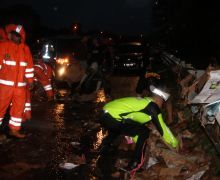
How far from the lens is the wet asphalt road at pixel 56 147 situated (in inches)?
229

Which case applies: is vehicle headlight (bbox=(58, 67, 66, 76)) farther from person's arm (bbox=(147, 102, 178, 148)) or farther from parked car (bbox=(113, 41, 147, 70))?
person's arm (bbox=(147, 102, 178, 148))

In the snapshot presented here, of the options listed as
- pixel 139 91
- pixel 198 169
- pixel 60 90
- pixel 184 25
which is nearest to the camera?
pixel 198 169

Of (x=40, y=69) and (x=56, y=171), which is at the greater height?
(x=40, y=69)

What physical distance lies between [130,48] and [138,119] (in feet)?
48.2

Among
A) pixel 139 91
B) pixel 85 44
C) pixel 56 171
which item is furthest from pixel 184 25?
pixel 56 171

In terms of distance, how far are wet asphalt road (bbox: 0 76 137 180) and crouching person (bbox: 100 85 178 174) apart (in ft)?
1.90

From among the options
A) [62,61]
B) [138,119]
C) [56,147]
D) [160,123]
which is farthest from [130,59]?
[160,123]

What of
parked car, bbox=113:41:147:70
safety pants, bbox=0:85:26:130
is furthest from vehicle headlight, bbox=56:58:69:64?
safety pants, bbox=0:85:26:130

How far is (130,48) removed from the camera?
20375 millimetres

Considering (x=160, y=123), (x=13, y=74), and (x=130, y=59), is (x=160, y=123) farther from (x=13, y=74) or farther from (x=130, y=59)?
(x=130, y=59)

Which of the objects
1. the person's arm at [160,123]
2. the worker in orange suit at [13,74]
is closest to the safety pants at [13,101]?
the worker in orange suit at [13,74]

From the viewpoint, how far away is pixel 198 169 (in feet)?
17.2

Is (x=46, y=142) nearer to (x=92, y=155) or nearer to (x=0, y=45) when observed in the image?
(x=92, y=155)

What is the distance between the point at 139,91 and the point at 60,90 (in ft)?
12.4
